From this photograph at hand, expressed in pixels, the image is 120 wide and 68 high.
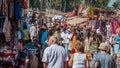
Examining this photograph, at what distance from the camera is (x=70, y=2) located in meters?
107

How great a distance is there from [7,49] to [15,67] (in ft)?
2.28

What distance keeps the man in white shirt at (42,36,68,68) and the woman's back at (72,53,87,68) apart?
0.35 meters

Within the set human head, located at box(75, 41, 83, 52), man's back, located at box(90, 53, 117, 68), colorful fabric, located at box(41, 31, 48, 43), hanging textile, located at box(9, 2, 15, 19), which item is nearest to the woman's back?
human head, located at box(75, 41, 83, 52)

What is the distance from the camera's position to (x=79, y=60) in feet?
33.8

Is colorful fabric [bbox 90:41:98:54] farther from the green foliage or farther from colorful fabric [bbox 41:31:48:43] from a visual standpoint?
the green foliage

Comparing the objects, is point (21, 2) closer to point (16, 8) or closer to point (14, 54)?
point (16, 8)

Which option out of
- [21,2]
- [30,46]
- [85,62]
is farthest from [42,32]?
[85,62]

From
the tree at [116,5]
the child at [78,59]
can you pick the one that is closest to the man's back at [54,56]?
the child at [78,59]

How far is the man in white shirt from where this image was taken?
1026cm

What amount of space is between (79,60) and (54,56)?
0.58 metres

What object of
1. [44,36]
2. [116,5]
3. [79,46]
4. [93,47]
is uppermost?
[79,46]

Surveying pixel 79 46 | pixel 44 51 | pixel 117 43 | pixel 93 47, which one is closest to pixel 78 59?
pixel 79 46

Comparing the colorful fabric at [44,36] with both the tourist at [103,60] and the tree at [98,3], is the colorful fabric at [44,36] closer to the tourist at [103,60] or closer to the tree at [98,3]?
the tourist at [103,60]

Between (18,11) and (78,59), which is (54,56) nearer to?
(78,59)
